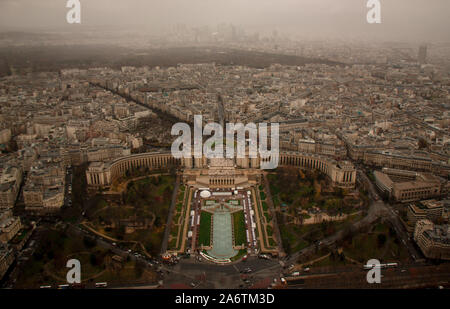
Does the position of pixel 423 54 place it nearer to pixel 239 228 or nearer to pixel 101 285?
pixel 239 228

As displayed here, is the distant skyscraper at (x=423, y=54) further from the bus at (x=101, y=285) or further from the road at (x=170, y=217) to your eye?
the bus at (x=101, y=285)

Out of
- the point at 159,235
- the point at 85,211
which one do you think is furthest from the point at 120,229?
the point at 85,211

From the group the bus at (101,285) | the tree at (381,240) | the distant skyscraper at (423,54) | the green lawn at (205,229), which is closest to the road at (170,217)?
the green lawn at (205,229)

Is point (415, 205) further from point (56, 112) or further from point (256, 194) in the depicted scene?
point (56, 112)

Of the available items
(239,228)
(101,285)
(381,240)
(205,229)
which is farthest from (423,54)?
(101,285)

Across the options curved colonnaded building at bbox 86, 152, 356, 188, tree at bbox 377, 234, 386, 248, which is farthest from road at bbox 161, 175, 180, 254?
tree at bbox 377, 234, 386, 248
